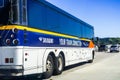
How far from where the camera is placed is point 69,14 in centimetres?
1934

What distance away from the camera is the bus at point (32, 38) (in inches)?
448

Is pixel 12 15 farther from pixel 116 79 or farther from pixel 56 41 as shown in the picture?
pixel 116 79

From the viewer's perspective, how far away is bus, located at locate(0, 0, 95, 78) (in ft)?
37.4

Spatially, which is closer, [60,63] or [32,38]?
[32,38]

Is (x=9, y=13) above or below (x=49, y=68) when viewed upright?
above

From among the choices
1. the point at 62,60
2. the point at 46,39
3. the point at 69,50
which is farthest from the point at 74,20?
the point at 46,39

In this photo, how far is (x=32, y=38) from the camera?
12.5 metres

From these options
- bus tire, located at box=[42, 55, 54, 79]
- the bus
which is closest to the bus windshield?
the bus

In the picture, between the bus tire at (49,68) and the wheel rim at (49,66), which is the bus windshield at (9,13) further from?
the wheel rim at (49,66)

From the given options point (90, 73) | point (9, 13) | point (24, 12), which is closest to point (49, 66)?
point (90, 73)

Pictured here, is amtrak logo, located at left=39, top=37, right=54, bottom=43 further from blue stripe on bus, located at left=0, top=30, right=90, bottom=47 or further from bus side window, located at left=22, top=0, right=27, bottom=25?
bus side window, located at left=22, top=0, right=27, bottom=25

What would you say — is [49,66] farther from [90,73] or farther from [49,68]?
[90,73]

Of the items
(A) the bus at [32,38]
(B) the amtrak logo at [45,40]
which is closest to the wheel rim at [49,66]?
(A) the bus at [32,38]

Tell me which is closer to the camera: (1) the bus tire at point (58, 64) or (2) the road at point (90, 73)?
(2) the road at point (90, 73)
